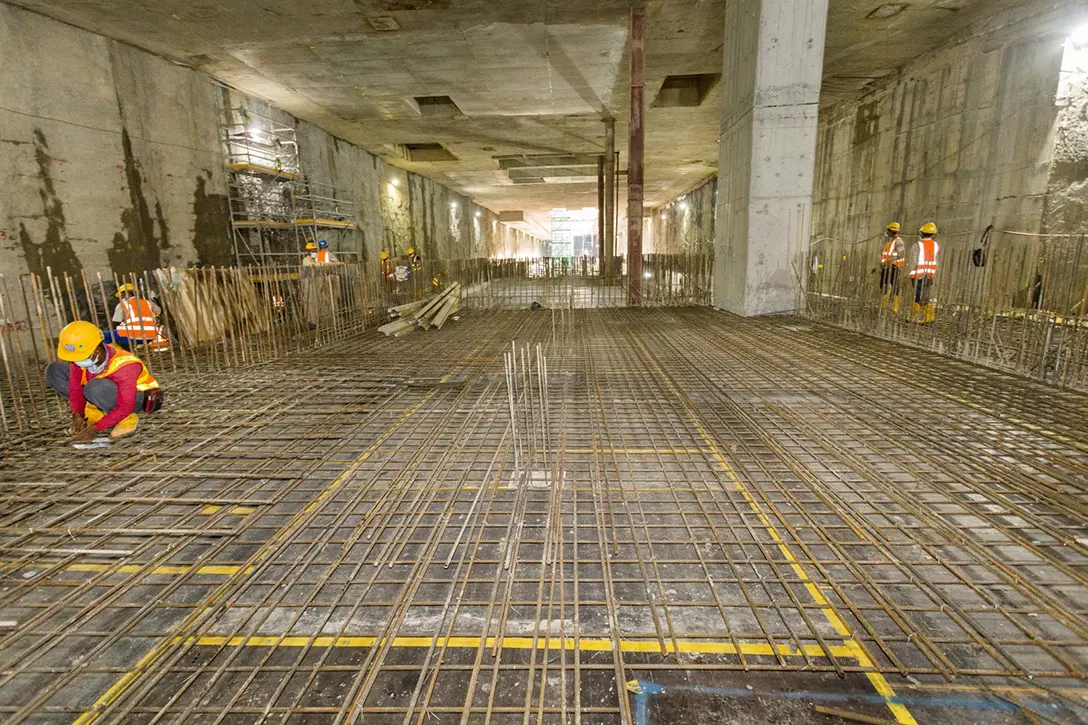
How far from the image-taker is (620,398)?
18.1 feet

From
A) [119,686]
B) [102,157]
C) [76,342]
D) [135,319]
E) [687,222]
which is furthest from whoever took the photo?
[687,222]

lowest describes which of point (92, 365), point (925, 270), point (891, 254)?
point (92, 365)

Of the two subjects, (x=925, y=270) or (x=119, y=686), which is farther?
(x=925, y=270)

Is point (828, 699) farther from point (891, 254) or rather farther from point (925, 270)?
point (891, 254)

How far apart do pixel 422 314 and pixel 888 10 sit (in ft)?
37.2

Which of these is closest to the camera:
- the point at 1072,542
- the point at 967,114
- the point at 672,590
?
the point at 672,590

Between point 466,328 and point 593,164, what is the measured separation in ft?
55.2

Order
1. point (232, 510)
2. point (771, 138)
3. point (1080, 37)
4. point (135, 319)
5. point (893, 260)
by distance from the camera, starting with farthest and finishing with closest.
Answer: point (771, 138) < point (893, 260) < point (1080, 37) < point (135, 319) < point (232, 510)

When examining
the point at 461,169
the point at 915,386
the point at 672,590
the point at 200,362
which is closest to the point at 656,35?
the point at 915,386

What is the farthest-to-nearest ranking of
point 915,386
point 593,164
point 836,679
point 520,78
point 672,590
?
point 593,164 < point 520,78 < point 915,386 < point 672,590 < point 836,679

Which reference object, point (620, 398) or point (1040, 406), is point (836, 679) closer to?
point (620, 398)

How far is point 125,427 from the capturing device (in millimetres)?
4695

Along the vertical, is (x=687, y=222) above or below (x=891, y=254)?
above

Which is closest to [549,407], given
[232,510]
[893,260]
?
[232,510]
